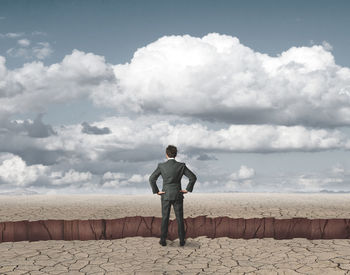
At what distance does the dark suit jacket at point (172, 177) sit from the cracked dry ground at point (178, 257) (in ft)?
2.92

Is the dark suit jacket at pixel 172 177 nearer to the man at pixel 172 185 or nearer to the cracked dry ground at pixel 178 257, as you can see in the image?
the man at pixel 172 185

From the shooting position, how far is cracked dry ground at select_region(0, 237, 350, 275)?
5.10 meters

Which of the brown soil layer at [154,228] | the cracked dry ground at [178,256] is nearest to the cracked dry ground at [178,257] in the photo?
the cracked dry ground at [178,256]

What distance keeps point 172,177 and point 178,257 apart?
1.19 meters

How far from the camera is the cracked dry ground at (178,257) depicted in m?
5.10

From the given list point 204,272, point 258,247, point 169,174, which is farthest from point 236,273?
point 169,174

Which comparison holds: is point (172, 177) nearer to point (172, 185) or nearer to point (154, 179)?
point (172, 185)

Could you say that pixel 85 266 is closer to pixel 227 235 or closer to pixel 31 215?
pixel 227 235

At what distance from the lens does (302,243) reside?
6.49 meters

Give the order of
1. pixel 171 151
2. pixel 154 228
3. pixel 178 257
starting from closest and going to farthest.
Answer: pixel 178 257 < pixel 171 151 < pixel 154 228

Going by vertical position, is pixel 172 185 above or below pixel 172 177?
below

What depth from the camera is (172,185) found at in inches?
239

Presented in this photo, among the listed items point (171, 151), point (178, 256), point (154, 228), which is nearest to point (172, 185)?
point (171, 151)

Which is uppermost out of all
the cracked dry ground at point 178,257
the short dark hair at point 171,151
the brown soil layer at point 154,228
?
the short dark hair at point 171,151
